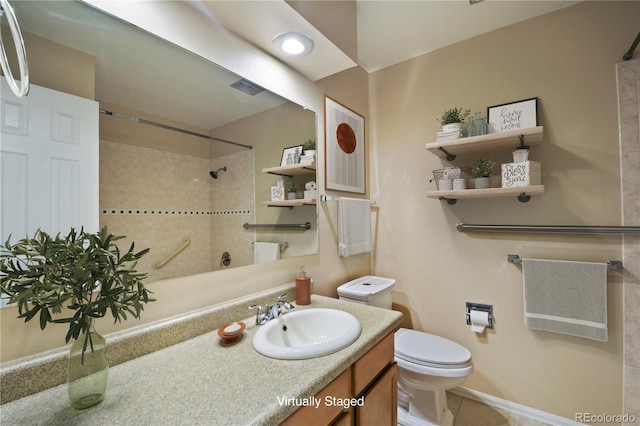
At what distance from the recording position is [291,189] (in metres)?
1.54

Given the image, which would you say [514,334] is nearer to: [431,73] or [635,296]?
[635,296]

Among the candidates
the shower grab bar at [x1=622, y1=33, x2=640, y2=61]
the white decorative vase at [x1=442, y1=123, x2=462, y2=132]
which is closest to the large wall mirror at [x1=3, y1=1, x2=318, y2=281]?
the white decorative vase at [x1=442, y1=123, x2=462, y2=132]

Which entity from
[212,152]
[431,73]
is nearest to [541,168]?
[431,73]

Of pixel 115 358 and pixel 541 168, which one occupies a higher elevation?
pixel 541 168

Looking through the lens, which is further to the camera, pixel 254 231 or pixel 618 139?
pixel 618 139

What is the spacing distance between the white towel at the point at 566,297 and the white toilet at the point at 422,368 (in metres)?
0.50

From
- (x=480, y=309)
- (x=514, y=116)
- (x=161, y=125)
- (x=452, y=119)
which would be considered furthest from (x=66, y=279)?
(x=514, y=116)

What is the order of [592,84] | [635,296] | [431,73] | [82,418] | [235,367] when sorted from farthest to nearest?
1. [431,73]
2. [592,84]
3. [635,296]
4. [235,367]
5. [82,418]

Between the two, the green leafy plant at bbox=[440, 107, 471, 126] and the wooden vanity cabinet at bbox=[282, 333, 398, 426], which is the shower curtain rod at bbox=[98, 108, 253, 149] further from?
the green leafy plant at bbox=[440, 107, 471, 126]

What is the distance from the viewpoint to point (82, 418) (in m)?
0.61

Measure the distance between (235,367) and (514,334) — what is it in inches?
69.9

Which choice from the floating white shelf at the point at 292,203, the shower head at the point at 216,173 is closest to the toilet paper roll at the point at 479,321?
the floating white shelf at the point at 292,203

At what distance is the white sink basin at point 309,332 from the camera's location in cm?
89

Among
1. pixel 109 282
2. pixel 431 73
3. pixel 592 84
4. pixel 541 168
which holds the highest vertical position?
pixel 431 73
